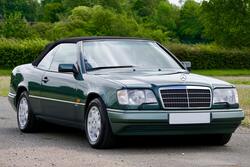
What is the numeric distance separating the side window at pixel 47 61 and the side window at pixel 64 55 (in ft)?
0.39

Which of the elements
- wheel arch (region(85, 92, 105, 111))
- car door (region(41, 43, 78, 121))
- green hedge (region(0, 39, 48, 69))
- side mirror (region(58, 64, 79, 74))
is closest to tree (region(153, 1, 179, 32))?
green hedge (region(0, 39, 48, 69))

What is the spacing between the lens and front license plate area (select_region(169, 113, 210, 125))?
8.65 meters

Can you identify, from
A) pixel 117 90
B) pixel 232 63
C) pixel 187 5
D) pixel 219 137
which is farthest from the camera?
pixel 187 5

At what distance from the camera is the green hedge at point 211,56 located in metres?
49.8

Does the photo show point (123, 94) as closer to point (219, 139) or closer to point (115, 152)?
point (115, 152)

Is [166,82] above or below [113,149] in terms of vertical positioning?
above

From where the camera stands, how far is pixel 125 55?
33.1 feet

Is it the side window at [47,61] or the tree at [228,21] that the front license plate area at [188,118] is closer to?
the side window at [47,61]

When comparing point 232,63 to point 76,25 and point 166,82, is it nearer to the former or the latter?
point 76,25

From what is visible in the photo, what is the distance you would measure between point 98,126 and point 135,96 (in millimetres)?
634

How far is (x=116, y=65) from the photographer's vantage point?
9.85 metres

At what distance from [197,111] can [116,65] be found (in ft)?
Answer: 5.03

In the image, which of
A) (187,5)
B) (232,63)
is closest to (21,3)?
(187,5)

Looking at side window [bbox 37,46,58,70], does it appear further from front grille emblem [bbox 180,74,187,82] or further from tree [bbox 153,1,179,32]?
tree [bbox 153,1,179,32]
